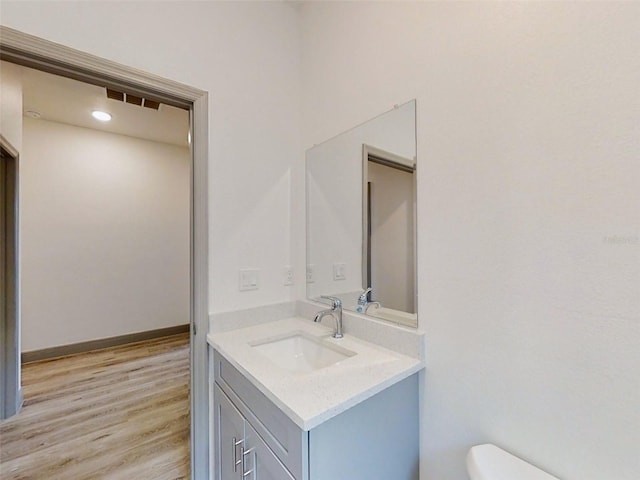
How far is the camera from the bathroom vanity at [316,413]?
82 centimetres

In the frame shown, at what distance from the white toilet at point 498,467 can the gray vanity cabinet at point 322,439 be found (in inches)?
10.6

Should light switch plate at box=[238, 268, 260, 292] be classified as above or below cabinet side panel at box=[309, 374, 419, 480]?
above

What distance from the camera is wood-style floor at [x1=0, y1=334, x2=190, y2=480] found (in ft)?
5.44

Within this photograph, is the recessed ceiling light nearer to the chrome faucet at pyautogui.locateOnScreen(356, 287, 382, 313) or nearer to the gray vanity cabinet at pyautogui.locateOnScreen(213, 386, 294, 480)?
the gray vanity cabinet at pyautogui.locateOnScreen(213, 386, 294, 480)

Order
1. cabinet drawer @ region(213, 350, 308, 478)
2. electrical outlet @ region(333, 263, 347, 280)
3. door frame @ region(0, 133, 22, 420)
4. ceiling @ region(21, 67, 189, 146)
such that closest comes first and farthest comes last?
cabinet drawer @ region(213, 350, 308, 478) < electrical outlet @ region(333, 263, 347, 280) < door frame @ region(0, 133, 22, 420) < ceiling @ region(21, 67, 189, 146)

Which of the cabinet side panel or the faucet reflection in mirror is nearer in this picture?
the cabinet side panel

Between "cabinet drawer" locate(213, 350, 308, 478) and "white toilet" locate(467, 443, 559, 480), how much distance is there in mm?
477

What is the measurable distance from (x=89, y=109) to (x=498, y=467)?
397 centimetres

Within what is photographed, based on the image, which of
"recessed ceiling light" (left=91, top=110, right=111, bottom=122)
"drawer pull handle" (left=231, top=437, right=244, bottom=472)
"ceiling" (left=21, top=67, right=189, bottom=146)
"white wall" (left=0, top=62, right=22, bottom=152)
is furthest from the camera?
"recessed ceiling light" (left=91, top=110, right=111, bottom=122)

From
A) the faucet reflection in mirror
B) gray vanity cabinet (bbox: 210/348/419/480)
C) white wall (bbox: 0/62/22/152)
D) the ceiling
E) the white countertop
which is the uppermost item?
the ceiling

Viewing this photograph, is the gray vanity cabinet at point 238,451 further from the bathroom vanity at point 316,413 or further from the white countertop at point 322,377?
the white countertop at point 322,377

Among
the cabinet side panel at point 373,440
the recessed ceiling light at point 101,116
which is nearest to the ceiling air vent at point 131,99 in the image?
the recessed ceiling light at point 101,116

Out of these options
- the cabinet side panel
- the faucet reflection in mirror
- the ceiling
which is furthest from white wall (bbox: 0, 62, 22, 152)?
the cabinet side panel

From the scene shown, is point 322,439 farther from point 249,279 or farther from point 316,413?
point 249,279
